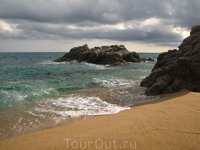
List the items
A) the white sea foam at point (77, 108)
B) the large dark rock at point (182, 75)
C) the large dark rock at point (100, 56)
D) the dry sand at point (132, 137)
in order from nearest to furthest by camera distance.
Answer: the dry sand at point (132, 137)
the white sea foam at point (77, 108)
the large dark rock at point (182, 75)
the large dark rock at point (100, 56)

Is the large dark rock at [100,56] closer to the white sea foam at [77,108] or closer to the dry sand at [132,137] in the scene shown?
the white sea foam at [77,108]

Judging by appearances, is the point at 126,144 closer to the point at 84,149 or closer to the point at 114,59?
the point at 84,149

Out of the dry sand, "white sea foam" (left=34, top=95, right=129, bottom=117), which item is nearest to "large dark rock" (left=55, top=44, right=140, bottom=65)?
"white sea foam" (left=34, top=95, right=129, bottom=117)

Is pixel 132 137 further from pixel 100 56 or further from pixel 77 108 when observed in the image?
pixel 100 56

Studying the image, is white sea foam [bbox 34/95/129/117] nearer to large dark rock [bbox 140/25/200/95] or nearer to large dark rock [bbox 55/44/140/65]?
large dark rock [bbox 140/25/200/95]

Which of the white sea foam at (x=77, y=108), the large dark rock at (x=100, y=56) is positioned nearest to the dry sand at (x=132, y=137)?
the white sea foam at (x=77, y=108)

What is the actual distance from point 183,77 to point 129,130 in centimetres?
742

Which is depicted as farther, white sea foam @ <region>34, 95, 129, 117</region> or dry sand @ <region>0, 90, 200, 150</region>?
white sea foam @ <region>34, 95, 129, 117</region>

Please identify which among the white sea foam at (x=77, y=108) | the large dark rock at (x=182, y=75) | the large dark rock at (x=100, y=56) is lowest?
the white sea foam at (x=77, y=108)

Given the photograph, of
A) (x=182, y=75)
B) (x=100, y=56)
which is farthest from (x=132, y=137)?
(x=100, y=56)

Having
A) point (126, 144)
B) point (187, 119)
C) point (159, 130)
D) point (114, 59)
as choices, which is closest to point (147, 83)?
point (187, 119)

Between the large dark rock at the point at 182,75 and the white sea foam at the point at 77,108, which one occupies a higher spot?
the large dark rock at the point at 182,75

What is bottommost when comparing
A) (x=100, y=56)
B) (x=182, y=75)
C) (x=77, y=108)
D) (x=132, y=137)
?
(x=77, y=108)

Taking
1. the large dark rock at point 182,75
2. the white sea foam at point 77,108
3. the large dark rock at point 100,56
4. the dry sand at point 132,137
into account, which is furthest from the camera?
the large dark rock at point 100,56
